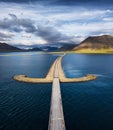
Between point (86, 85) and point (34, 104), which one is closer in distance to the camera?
point (34, 104)

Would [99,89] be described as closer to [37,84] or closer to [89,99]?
[89,99]

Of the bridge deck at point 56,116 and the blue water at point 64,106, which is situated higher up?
the bridge deck at point 56,116

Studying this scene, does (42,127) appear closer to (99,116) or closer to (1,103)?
(99,116)

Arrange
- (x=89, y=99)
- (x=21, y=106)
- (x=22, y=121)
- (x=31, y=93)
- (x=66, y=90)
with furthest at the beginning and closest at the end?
(x=66, y=90)
(x=31, y=93)
(x=89, y=99)
(x=21, y=106)
(x=22, y=121)

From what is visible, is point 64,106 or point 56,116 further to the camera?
point 64,106

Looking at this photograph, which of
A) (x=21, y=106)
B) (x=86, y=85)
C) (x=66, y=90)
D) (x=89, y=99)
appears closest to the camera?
(x=21, y=106)

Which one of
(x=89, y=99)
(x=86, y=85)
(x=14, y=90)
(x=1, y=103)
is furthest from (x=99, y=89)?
(x=1, y=103)

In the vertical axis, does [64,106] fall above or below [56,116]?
below

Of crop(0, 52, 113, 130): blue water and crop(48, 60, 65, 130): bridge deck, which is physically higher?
crop(48, 60, 65, 130): bridge deck

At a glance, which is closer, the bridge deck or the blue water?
the bridge deck

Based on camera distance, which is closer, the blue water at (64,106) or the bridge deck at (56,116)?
the bridge deck at (56,116)
